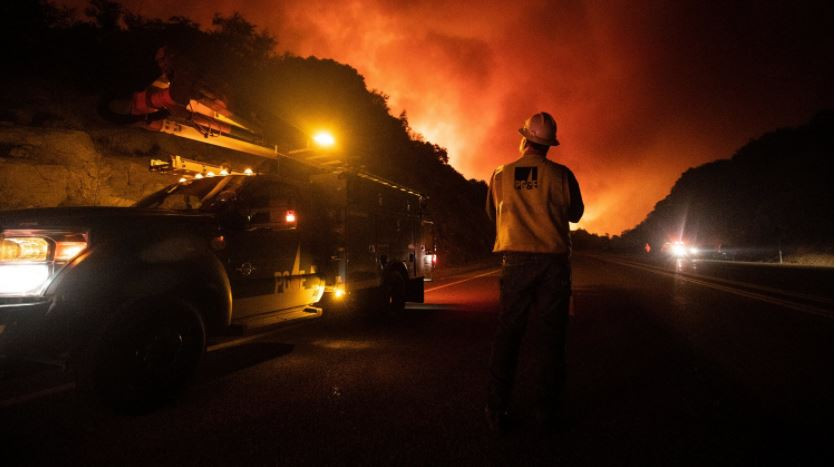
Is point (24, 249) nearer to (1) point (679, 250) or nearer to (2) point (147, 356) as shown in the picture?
(2) point (147, 356)

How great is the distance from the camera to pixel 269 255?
16.2 ft

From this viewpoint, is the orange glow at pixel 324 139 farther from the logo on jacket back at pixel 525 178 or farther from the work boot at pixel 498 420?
the work boot at pixel 498 420

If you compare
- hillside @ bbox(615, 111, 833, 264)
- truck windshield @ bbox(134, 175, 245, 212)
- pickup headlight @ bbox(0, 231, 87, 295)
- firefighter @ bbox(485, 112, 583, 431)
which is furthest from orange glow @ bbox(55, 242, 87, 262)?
hillside @ bbox(615, 111, 833, 264)

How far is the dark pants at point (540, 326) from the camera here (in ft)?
9.81

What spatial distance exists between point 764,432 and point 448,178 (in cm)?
4718

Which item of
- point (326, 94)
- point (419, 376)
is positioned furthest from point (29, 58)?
point (326, 94)

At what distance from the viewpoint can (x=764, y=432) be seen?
9.57 feet

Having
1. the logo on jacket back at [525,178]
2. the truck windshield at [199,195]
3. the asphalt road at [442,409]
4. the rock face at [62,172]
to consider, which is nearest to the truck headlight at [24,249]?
the asphalt road at [442,409]

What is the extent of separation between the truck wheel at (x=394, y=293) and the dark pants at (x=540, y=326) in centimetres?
496

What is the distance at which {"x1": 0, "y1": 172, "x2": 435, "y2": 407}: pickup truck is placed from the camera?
298 centimetres

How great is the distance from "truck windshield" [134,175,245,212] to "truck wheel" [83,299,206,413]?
1.27 meters

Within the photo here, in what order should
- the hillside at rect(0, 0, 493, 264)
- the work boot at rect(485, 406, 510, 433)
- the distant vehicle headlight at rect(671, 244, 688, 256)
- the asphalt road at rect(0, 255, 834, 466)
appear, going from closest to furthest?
the asphalt road at rect(0, 255, 834, 466) → the work boot at rect(485, 406, 510, 433) → the hillside at rect(0, 0, 493, 264) → the distant vehicle headlight at rect(671, 244, 688, 256)

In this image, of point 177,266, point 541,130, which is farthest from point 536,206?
point 177,266

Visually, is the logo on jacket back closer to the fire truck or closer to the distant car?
the fire truck
